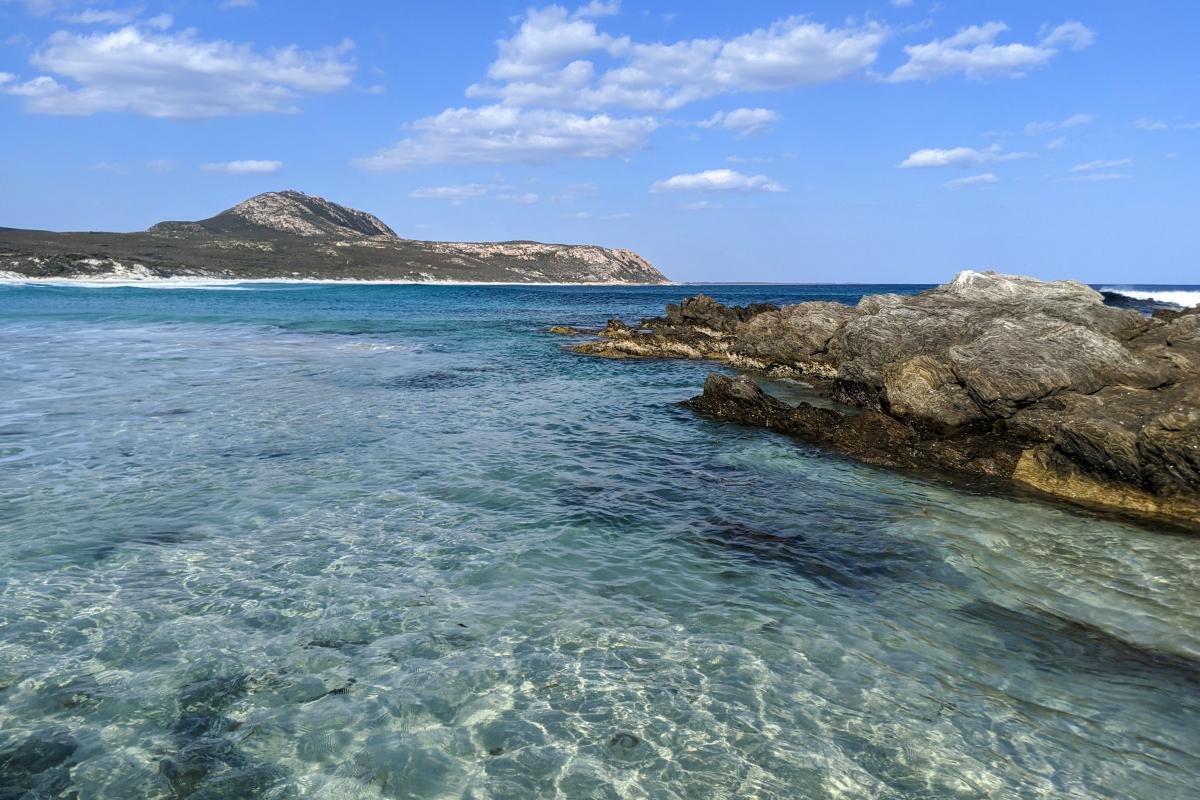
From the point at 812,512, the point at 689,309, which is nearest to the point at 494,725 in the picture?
the point at 812,512

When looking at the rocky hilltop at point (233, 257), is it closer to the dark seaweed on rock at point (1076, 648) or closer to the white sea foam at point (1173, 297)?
the dark seaweed on rock at point (1076, 648)

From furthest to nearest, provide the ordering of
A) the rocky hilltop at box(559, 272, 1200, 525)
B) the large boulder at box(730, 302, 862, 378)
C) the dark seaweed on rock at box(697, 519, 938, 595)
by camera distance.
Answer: the large boulder at box(730, 302, 862, 378), the rocky hilltop at box(559, 272, 1200, 525), the dark seaweed on rock at box(697, 519, 938, 595)

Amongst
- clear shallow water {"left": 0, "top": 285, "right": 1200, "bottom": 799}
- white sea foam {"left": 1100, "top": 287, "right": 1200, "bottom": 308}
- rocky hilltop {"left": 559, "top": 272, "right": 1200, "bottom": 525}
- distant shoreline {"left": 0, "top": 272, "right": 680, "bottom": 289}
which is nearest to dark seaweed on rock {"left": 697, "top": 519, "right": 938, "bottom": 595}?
clear shallow water {"left": 0, "top": 285, "right": 1200, "bottom": 799}

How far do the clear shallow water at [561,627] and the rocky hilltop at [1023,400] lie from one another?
1364 millimetres

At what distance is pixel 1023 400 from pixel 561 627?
11.9 m

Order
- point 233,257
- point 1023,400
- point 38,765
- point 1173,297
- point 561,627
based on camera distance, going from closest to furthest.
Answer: point 38,765
point 561,627
point 1023,400
point 1173,297
point 233,257

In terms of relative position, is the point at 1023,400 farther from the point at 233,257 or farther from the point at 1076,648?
the point at 233,257

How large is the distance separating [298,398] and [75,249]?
126 metres

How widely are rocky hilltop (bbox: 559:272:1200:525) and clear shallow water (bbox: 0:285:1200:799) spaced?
1364 millimetres

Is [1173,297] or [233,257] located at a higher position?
[233,257]

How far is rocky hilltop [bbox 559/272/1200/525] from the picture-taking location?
36.3 feet

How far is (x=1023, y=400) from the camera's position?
47.1 ft

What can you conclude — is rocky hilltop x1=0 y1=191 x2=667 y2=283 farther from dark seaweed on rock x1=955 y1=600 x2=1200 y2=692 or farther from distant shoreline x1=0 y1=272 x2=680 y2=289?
dark seaweed on rock x1=955 y1=600 x2=1200 y2=692

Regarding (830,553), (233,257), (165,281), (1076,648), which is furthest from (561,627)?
(233,257)
